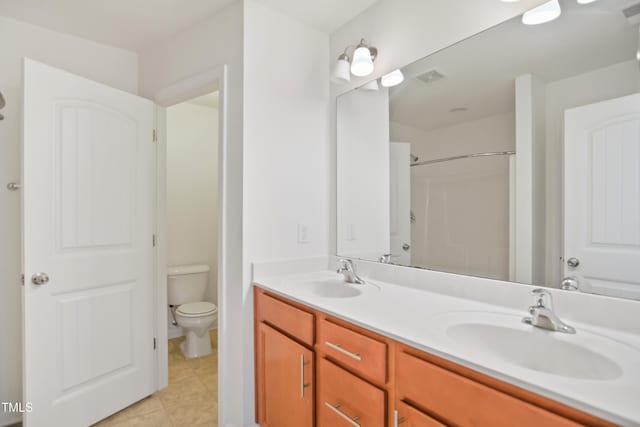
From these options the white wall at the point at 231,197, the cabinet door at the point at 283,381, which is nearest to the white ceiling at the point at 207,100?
the white wall at the point at 231,197

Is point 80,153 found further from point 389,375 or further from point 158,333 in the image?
point 389,375

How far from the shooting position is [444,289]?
142 centimetres

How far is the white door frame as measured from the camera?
1755 millimetres

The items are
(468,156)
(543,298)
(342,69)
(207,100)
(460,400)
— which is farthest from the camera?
(207,100)

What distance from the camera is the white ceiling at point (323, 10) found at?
5.62ft

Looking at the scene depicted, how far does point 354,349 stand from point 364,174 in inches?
42.4

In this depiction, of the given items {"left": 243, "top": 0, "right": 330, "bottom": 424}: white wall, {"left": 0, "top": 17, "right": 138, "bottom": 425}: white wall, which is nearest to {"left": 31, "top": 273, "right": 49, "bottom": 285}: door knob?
{"left": 0, "top": 17, "right": 138, "bottom": 425}: white wall

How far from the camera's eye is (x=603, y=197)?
40.8 inches

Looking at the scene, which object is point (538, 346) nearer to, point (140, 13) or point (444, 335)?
point (444, 335)

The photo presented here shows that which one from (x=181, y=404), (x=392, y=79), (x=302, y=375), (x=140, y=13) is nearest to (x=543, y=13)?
(x=392, y=79)

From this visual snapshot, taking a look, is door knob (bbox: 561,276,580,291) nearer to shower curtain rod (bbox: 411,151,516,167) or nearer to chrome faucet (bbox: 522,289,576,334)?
chrome faucet (bbox: 522,289,576,334)

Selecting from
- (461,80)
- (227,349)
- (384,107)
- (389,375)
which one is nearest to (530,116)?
(461,80)

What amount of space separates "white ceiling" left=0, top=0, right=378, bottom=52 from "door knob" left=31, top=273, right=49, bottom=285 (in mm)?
1444

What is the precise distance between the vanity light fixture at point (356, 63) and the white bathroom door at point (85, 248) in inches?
50.4
